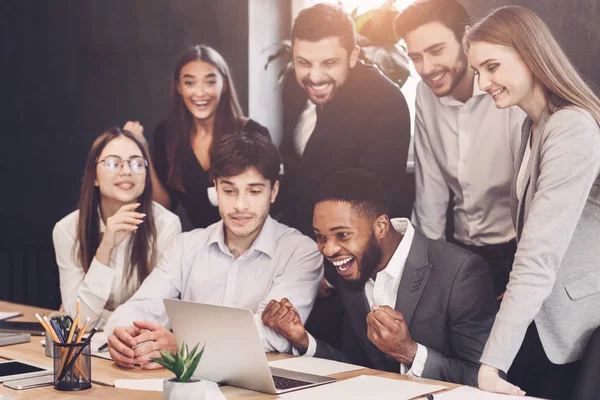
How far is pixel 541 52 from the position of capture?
7.12ft

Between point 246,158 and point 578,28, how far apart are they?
1.31m

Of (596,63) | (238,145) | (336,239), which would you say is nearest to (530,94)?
(596,63)

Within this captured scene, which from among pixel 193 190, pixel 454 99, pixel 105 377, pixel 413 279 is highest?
pixel 454 99

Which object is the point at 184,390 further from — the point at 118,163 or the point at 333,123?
the point at 118,163

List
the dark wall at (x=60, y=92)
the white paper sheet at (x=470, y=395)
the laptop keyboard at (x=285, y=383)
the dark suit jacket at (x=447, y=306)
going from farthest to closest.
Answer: the dark wall at (x=60, y=92)
the dark suit jacket at (x=447, y=306)
the laptop keyboard at (x=285, y=383)
the white paper sheet at (x=470, y=395)

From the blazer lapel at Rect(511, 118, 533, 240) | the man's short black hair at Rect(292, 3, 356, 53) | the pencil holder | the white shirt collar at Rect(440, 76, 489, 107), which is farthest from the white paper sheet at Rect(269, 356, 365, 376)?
Answer: the man's short black hair at Rect(292, 3, 356, 53)

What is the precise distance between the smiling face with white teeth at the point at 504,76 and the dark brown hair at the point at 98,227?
5.36 ft

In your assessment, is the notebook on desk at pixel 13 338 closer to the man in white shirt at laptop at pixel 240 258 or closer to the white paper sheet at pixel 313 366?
the man in white shirt at laptop at pixel 240 258

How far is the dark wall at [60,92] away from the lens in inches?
144

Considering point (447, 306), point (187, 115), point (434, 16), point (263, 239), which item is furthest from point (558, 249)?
point (187, 115)

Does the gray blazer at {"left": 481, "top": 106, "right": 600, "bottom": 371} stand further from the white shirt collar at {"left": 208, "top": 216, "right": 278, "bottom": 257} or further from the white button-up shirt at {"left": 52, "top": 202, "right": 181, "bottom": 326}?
the white button-up shirt at {"left": 52, "top": 202, "right": 181, "bottom": 326}

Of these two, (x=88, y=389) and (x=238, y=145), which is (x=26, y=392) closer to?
(x=88, y=389)

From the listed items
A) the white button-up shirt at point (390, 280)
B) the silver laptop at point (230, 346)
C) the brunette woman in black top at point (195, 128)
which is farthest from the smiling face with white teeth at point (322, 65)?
the silver laptop at point (230, 346)

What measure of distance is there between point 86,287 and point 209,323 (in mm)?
1290
